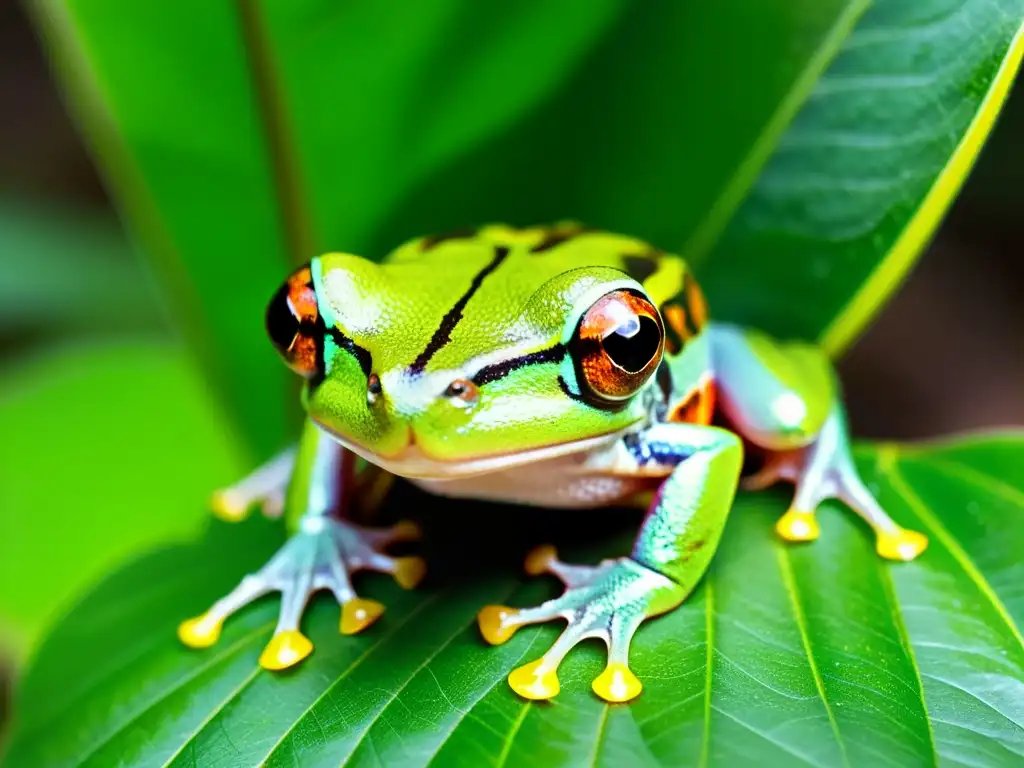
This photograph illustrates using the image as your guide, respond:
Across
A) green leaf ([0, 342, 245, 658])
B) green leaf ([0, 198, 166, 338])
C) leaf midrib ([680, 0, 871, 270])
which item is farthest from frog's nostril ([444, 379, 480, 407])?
green leaf ([0, 198, 166, 338])

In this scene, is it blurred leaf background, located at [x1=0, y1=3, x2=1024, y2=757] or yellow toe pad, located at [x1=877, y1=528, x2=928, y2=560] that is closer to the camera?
yellow toe pad, located at [x1=877, y1=528, x2=928, y2=560]

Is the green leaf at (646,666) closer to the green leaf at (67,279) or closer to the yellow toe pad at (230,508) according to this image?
the yellow toe pad at (230,508)

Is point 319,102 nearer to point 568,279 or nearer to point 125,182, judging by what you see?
point 125,182

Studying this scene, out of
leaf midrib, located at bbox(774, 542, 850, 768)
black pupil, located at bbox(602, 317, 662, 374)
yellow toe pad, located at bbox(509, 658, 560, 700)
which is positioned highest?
black pupil, located at bbox(602, 317, 662, 374)

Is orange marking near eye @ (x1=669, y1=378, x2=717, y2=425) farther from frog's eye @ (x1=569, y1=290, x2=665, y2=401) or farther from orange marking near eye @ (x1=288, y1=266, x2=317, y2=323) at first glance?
orange marking near eye @ (x1=288, y1=266, x2=317, y2=323)

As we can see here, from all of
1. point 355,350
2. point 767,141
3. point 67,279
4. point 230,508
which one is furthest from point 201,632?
point 67,279

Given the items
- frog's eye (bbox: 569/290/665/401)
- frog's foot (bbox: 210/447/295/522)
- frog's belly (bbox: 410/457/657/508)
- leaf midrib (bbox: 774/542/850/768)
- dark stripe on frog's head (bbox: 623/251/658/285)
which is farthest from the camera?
frog's foot (bbox: 210/447/295/522)
